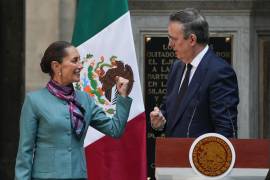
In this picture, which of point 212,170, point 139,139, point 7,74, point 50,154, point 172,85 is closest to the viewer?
point 212,170

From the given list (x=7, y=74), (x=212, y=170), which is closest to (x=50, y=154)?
(x=212, y=170)

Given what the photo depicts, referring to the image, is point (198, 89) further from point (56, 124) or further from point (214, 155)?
point (56, 124)

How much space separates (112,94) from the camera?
823cm

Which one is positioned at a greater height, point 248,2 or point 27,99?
point 248,2

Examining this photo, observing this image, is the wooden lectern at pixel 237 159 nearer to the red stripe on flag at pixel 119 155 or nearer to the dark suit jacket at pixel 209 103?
the dark suit jacket at pixel 209 103

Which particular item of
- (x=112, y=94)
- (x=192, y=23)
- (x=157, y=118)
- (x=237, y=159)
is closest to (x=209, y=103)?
(x=157, y=118)

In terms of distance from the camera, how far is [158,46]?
1014cm

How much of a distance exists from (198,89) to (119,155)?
2840 mm

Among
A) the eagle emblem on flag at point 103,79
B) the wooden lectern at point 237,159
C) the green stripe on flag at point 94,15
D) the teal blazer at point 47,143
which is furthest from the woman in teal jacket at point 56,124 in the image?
the green stripe on flag at point 94,15

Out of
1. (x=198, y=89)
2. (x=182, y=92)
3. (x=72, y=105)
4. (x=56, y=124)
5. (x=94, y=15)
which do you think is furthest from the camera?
(x=94, y=15)

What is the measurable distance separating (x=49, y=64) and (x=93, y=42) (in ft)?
9.49

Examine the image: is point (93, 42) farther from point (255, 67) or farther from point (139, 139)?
point (255, 67)

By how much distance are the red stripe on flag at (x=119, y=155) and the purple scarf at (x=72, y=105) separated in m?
2.79

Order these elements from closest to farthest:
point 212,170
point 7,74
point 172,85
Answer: point 212,170
point 172,85
point 7,74
